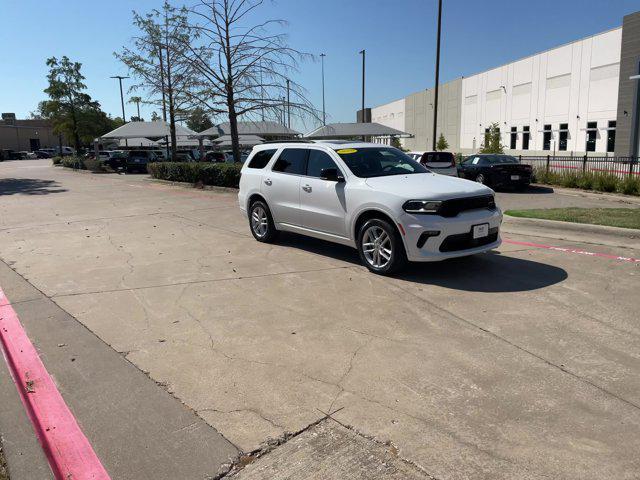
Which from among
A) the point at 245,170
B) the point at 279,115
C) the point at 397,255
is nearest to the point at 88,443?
the point at 397,255

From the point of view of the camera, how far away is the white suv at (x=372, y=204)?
6.19 meters

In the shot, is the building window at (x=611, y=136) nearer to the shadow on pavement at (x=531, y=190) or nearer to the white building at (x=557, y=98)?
the white building at (x=557, y=98)

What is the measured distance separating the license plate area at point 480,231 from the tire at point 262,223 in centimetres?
355

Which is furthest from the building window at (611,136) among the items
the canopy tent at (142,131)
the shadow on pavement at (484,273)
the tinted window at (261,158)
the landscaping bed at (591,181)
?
the tinted window at (261,158)

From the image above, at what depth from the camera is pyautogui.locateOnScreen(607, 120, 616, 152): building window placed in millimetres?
35281

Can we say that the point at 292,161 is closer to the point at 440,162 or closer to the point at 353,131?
the point at 440,162

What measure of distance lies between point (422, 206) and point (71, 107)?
149 ft

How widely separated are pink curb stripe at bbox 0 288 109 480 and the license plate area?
189 inches

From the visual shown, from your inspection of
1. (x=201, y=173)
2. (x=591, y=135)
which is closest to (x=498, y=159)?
(x=201, y=173)

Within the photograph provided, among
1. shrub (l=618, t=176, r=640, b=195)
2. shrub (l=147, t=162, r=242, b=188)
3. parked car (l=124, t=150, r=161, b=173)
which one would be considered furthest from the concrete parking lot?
parked car (l=124, t=150, r=161, b=173)

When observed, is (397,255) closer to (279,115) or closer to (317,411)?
(317,411)

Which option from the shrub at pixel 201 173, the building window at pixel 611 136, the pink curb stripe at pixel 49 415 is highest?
the building window at pixel 611 136

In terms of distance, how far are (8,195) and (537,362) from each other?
2033cm

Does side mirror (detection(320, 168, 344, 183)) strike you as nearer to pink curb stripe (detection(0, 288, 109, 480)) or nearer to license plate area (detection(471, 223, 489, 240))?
license plate area (detection(471, 223, 489, 240))
